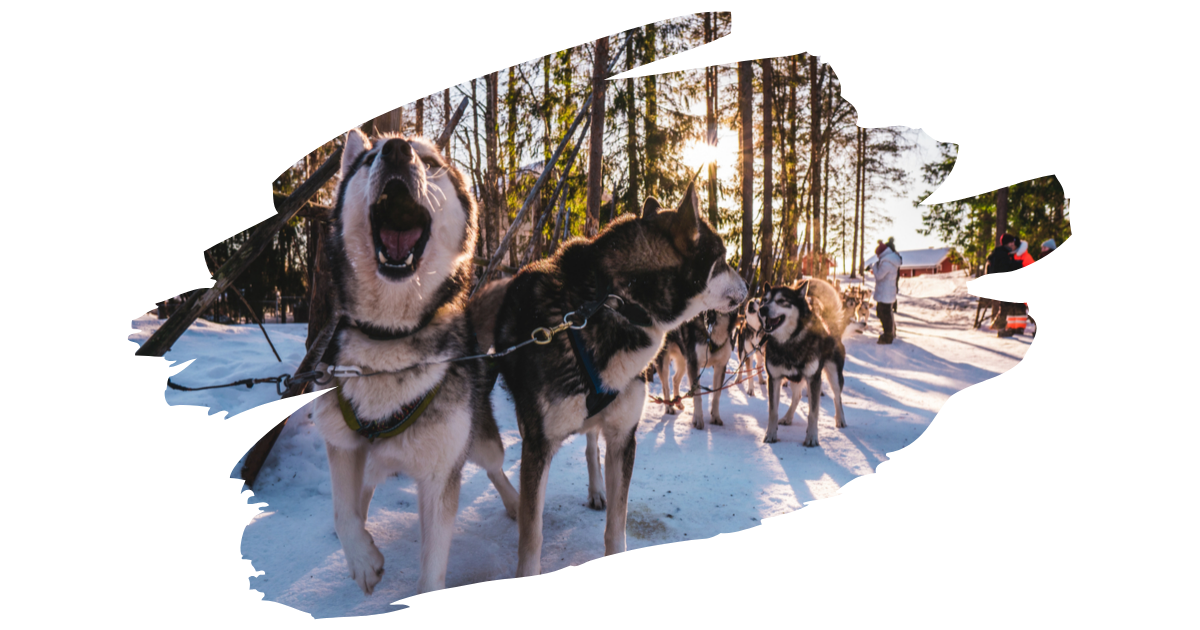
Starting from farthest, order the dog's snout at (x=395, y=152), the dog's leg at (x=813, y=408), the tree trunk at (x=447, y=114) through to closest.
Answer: the dog's leg at (x=813, y=408) < the tree trunk at (x=447, y=114) < the dog's snout at (x=395, y=152)

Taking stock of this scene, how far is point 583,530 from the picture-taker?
231cm

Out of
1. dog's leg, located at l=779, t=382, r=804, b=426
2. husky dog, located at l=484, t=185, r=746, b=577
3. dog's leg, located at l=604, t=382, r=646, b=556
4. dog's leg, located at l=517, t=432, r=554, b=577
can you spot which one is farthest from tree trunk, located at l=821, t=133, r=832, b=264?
dog's leg, located at l=517, t=432, r=554, b=577

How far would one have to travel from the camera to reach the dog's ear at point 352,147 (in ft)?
5.66

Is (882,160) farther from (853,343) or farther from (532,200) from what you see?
(532,200)

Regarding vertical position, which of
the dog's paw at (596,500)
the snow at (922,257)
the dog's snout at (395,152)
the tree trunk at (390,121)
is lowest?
the dog's paw at (596,500)

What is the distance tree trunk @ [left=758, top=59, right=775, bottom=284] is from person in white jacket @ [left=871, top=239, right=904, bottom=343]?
463mm

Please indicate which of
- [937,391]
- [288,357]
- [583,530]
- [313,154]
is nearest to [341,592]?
[288,357]

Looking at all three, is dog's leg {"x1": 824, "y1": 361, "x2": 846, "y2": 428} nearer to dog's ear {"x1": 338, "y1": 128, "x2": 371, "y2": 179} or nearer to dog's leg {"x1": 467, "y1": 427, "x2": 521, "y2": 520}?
dog's leg {"x1": 467, "y1": 427, "x2": 521, "y2": 520}

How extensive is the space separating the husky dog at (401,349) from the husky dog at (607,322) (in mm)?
291

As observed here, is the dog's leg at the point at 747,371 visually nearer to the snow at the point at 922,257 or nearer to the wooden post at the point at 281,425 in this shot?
the snow at the point at 922,257

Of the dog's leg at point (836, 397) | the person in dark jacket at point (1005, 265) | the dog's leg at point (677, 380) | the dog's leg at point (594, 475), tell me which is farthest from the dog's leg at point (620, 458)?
the person in dark jacket at point (1005, 265)

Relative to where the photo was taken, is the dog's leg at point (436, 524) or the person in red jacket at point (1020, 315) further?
the person in red jacket at point (1020, 315)

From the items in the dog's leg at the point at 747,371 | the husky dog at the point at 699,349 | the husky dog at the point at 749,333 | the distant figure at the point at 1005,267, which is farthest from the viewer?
the dog's leg at the point at 747,371

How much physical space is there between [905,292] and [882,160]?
0.56 metres
